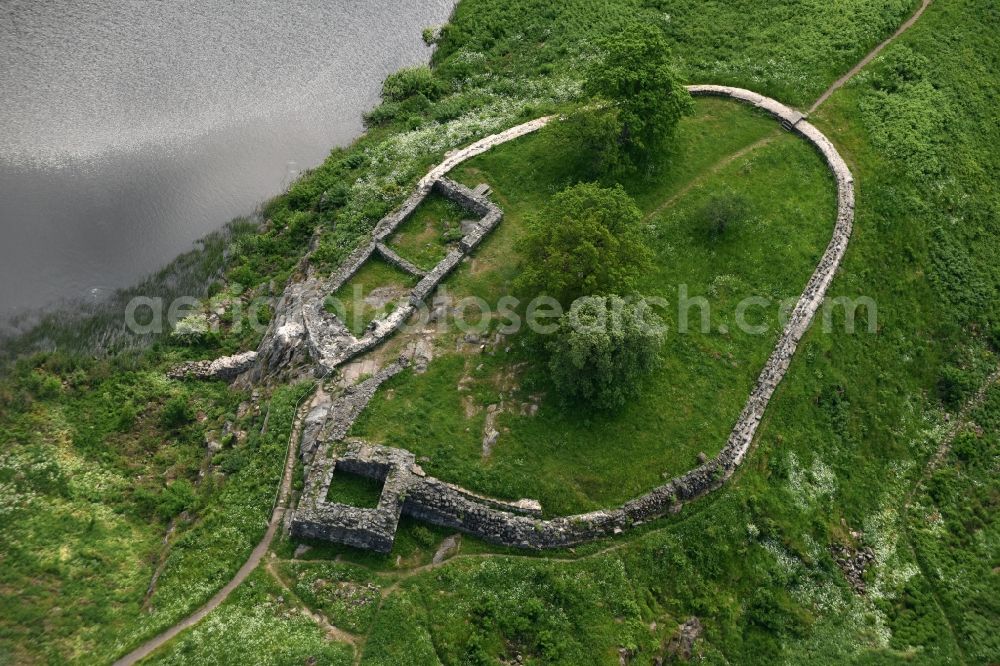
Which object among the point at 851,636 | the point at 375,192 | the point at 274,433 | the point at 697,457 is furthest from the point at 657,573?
the point at 375,192

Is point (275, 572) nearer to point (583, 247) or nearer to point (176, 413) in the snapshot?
point (176, 413)

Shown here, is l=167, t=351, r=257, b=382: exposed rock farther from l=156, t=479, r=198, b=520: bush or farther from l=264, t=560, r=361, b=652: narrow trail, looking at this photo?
l=264, t=560, r=361, b=652: narrow trail

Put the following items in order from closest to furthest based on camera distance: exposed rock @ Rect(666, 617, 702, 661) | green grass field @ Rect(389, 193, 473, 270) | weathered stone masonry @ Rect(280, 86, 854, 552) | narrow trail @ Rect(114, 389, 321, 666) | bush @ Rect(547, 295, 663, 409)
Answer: narrow trail @ Rect(114, 389, 321, 666) → exposed rock @ Rect(666, 617, 702, 661) → weathered stone masonry @ Rect(280, 86, 854, 552) → bush @ Rect(547, 295, 663, 409) → green grass field @ Rect(389, 193, 473, 270)

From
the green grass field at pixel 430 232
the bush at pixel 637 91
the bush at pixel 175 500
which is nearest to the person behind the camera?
the bush at pixel 175 500

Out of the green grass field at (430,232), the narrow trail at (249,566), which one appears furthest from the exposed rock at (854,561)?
the narrow trail at (249,566)

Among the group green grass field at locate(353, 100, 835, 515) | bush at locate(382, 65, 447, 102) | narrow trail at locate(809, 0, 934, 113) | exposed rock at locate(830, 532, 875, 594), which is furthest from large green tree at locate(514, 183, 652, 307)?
narrow trail at locate(809, 0, 934, 113)

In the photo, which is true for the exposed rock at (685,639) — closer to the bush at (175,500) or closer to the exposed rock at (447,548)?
the exposed rock at (447,548)

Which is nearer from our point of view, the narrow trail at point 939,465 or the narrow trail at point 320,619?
the narrow trail at point 320,619
